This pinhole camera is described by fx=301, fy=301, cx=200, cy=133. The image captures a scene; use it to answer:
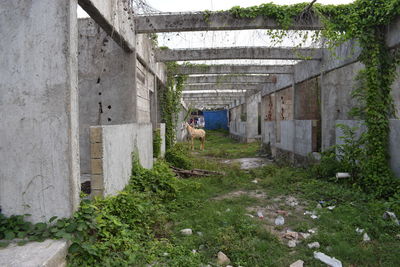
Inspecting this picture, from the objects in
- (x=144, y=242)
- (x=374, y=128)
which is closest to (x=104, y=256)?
(x=144, y=242)

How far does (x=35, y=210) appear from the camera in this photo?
3102 mm

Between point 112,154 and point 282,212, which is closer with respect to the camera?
point 112,154

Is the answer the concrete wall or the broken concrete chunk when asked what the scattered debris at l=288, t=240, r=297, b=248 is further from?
the broken concrete chunk

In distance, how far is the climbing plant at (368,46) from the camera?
5.72m

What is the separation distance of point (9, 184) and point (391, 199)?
5328 millimetres

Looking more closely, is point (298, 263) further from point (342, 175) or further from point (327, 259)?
point (342, 175)

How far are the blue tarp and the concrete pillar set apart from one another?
29505 millimetres

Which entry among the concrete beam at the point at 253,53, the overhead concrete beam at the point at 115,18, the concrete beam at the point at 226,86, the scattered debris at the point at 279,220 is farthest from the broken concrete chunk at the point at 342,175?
the concrete beam at the point at 226,86

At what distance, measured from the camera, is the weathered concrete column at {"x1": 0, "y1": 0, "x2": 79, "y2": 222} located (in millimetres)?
3092

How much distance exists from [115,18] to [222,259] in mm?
3990

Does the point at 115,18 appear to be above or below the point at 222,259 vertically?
above

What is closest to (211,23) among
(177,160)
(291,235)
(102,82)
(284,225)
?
(102,82)

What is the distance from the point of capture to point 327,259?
135 inches

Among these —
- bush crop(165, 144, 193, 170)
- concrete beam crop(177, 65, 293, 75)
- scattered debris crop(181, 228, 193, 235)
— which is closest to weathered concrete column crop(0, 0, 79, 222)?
scattered debris crop(181, 228, 193, 235)
